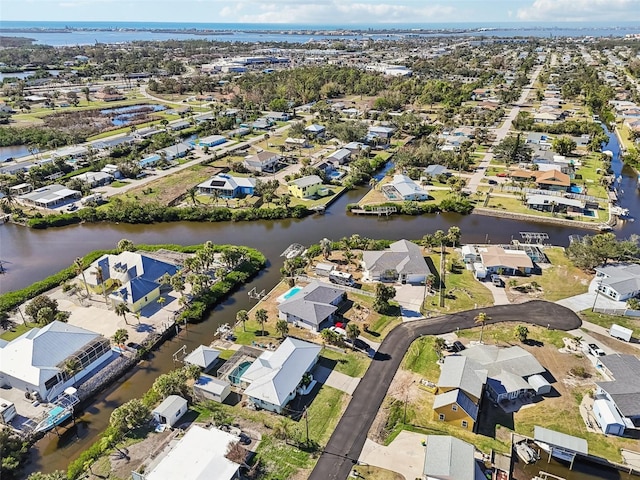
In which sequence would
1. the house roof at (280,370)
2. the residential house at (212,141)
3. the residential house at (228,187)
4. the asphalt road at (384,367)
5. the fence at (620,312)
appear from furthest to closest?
1. the residential house at (212,141)
2. the residential house at (228,187)
3. the fence at (620,312)
4. the house roof at (280,370)
5. the asphalt road at (384,367)

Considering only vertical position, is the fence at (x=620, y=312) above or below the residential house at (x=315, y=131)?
below

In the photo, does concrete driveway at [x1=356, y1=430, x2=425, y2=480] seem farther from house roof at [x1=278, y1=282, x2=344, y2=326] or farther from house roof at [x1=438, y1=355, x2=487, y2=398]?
house roof at [x1=278, y1=282, x2=344, y2=326]

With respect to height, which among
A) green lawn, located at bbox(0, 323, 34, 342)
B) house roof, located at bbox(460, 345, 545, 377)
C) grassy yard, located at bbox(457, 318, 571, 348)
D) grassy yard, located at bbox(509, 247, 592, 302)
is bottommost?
green lawn, located at bbox(0, 323, 34, 342)

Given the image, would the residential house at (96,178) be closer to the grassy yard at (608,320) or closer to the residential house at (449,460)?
the residential house at (449,460)

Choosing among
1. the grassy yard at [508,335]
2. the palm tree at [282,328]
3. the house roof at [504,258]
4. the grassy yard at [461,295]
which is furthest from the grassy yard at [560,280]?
the palm tree at [282,328]

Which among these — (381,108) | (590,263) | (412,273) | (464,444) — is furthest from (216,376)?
(381,108)

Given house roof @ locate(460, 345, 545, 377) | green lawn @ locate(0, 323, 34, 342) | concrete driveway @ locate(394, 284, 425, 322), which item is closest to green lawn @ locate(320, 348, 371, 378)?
concrete driveway @ locate(394, 284, 425, 322)

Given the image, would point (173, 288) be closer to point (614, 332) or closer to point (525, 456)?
point (525, 456)
